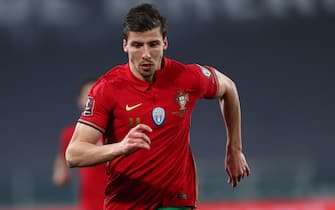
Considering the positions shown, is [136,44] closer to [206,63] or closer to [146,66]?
[146,66]

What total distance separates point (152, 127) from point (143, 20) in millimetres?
508

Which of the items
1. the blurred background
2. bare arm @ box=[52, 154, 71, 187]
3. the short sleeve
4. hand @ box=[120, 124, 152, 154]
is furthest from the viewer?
the blurred background

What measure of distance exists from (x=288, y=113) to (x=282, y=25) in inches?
50.5

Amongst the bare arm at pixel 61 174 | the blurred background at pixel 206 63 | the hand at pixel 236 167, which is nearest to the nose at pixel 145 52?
the hand at pixel 236 167

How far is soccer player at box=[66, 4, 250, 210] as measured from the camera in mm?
3953

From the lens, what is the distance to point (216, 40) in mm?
12156

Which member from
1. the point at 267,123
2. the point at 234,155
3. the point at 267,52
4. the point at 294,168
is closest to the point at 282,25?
the point at 267,52

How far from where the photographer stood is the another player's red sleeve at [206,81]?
4.27m

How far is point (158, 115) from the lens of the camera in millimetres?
4074

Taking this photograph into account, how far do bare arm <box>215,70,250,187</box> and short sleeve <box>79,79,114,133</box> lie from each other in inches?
27.2

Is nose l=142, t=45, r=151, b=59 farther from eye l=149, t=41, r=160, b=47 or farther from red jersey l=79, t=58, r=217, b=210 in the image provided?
red jersey l=79, t=58, r=217, b=210

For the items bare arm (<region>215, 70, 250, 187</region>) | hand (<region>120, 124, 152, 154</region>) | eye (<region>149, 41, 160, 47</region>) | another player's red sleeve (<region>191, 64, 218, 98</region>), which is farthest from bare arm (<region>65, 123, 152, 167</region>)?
bare arm (<region>215, 70, 250, 187</region>)

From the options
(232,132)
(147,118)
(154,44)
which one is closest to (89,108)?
(147,118)

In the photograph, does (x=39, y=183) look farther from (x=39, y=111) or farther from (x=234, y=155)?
(x=234, y=155)
